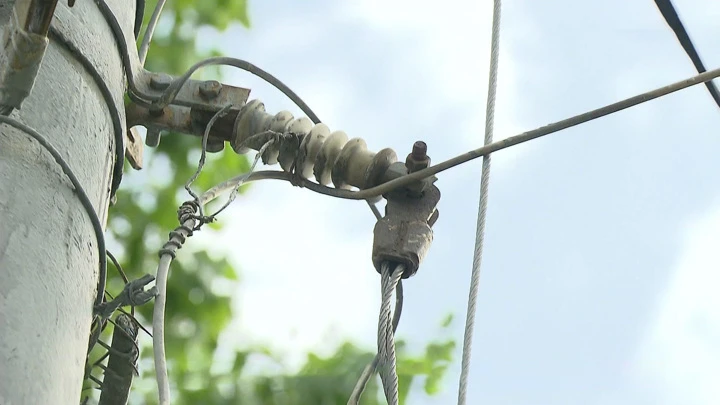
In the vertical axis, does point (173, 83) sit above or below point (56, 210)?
above

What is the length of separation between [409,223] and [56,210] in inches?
28.7

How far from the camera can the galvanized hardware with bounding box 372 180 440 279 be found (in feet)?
7.16

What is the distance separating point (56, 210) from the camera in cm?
170

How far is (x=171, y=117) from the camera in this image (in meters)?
2.45

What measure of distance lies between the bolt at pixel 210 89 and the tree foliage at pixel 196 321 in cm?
151

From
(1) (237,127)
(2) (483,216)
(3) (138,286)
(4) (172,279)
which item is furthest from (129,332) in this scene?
(4) (172,279)

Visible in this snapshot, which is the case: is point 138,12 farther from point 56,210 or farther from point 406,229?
point 56,210

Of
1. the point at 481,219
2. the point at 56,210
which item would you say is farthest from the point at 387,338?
the point at 56,210

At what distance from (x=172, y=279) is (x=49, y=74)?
2.20 m

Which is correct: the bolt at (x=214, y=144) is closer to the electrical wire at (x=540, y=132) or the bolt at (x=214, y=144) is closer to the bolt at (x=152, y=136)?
the bolt at (x=152, y=136)

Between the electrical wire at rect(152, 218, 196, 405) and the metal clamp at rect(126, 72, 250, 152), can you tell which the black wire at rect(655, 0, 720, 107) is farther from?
the electrical wire at rect(152, 218, 196, 405)

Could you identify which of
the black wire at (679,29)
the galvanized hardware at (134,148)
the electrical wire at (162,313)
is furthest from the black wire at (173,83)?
the black wire at (679,29)

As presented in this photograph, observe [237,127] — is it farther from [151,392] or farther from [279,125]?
[151,392]

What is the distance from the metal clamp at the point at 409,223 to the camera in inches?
86.0
